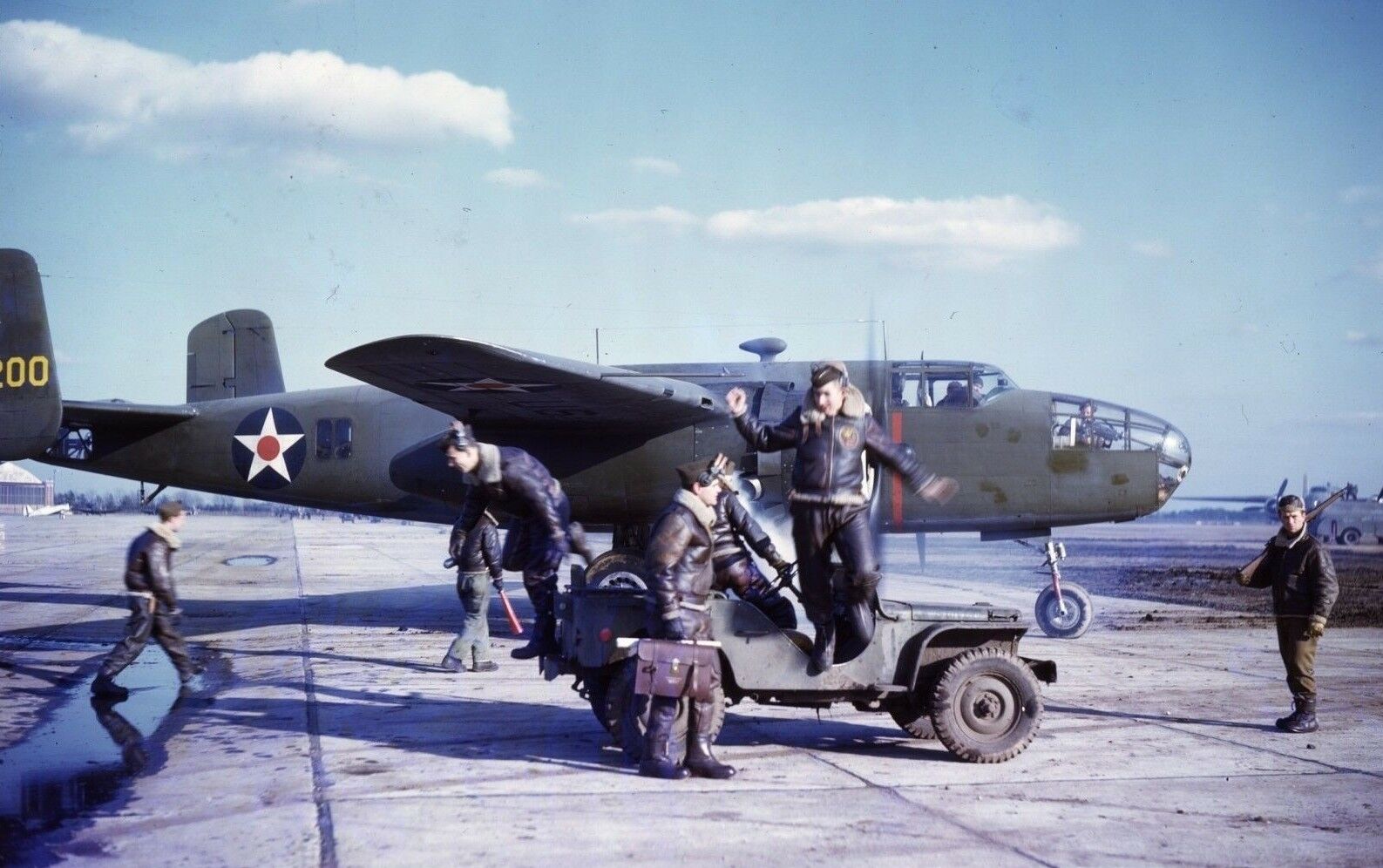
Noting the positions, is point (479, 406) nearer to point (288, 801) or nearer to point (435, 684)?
point (435, 684)

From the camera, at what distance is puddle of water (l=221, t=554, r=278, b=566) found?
3072 cm

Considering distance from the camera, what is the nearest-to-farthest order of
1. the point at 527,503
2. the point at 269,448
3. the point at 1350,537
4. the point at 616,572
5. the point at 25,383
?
the point at 527,503
the point at 25,383
the point at 616,572
the point at 269,448
the point at 1350,537

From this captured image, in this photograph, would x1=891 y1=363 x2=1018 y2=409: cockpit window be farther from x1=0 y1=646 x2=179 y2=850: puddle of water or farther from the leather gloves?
x1=0 y1=646 x2=179 y2=850: puddle of water

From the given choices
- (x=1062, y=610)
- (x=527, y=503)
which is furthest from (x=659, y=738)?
(x=1062, y=610)

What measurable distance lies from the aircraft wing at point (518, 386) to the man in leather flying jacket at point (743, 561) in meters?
3.91

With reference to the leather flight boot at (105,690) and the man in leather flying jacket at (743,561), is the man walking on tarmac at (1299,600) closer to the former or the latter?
the man in leather flying jacket at (743,561)

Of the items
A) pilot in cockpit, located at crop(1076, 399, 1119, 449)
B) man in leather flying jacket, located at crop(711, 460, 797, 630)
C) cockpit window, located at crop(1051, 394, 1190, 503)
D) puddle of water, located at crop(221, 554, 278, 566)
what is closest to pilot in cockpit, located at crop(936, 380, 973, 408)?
cockpit window, located at crop(1051, 394, 1190, 503)

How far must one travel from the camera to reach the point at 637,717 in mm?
7055

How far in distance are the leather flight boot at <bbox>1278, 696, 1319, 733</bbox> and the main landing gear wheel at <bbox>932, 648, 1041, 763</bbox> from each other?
8.11 ft

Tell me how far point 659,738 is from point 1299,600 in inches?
208

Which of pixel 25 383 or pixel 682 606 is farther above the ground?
pixel 25 383

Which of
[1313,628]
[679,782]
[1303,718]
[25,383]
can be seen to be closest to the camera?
[679,782]

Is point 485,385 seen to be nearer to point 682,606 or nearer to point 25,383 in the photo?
point 25,383

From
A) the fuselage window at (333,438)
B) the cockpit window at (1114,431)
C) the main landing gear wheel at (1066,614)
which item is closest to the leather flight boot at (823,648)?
the main landing gear wheel at (1066,614)
